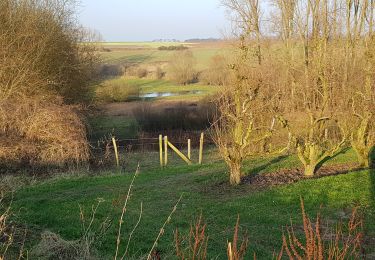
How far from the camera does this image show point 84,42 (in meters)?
28.7

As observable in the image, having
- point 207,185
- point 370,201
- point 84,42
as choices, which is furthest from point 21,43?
point 370,201

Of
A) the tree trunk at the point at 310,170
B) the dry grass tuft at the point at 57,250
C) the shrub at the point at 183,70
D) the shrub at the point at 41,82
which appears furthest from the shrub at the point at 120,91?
the dry grass tuft at the point at 57,250

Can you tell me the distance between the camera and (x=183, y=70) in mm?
52656

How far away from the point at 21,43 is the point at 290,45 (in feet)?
51.8

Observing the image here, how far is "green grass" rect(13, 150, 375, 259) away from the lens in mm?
7918

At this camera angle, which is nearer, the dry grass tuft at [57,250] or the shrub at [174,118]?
the dry grass tuft at [57,250]

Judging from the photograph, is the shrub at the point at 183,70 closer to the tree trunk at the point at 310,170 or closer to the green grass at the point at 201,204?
the green grass at the point at 201,204

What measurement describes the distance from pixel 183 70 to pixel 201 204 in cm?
4348

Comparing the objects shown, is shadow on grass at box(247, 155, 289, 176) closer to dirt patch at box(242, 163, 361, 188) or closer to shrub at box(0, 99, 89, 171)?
dirt patch at box(242, 163, 361, 188)

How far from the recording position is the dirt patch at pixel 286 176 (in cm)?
1164

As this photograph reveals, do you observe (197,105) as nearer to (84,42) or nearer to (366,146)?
(84,42)

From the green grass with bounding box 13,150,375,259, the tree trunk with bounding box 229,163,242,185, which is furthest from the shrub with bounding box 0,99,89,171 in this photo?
the tree trunk with bounding box 229,163,242,185

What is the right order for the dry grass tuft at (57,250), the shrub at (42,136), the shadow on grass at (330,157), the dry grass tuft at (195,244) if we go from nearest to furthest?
the dry grass tuft at (195,244)
the dry grass tuft at (57,250)
the shadow on grass at (330,157)
the shrub at (42,136)

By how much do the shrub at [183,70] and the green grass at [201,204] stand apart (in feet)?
130
